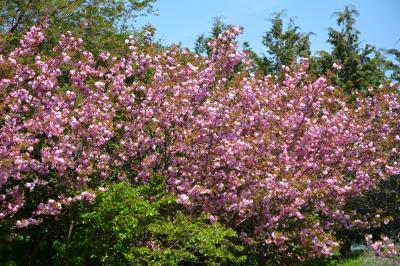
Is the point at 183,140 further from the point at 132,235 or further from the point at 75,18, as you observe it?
the point at 75,18

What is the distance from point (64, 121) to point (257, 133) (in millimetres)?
4443

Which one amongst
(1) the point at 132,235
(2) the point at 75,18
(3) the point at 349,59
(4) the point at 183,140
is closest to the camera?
(1) the point at 132,235

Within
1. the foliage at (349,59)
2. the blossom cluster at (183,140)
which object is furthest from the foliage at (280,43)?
the blossom cluster at (183,140)

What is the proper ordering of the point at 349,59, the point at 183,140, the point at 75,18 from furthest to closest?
the point at 349,59 → the point at 75,18 → the point at 183,140

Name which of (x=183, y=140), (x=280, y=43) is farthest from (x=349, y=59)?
(x=183, y=140)

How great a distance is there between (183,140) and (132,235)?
2501 mm

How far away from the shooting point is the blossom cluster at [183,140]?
30.6 feet

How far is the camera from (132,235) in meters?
8.97

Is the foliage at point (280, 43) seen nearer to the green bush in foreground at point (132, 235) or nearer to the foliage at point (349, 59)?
the foliage at point (349, 59)

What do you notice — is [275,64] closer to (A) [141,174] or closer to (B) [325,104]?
(B) [325,104]

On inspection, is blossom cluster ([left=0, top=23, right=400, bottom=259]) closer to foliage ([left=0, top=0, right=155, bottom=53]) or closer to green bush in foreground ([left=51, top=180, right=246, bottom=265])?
green bush in foreground ([left=51, top=180, right=246, bottom=265])

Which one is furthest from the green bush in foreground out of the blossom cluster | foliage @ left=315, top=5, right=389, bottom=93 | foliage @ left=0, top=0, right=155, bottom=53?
foliage @ left=315, top=5, right=389, bottom=93

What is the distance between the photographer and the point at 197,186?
985 centimetres

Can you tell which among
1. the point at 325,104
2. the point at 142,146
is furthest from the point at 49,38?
the point at 325,104
